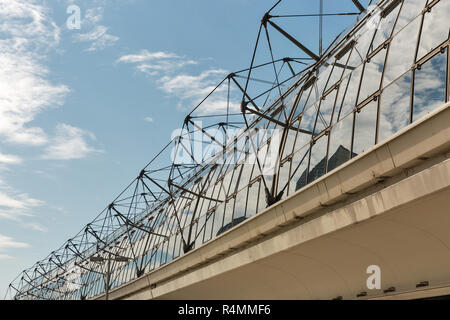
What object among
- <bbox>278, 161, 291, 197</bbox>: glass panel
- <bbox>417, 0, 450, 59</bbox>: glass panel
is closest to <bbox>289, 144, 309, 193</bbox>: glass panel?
<bbox>278, 161, 291, 197</bbox>: glass panel

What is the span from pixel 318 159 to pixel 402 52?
490 centimetres

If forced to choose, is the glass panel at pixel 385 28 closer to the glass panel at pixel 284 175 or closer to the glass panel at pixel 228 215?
the glass panel at pixel 284 175

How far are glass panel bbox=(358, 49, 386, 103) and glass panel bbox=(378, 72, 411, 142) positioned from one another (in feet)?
3.23

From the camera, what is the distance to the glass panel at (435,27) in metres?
13.2

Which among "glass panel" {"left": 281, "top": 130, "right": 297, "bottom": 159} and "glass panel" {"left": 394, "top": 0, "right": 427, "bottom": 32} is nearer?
"glass panel" {"left": 394, "top": 0, "right": 427, "bottom": 32}

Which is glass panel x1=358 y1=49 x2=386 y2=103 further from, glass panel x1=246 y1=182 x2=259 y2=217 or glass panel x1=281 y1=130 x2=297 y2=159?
glass panel x1=246 y1=182 x2=259 y2=217

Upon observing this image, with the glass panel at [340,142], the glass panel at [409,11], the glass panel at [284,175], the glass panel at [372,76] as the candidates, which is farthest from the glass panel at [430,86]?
the glass panel at [284,175]

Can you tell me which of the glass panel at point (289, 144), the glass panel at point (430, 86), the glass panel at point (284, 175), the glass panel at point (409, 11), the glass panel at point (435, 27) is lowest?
the glass panel at point (430, 86)

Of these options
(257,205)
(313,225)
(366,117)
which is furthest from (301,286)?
(366,117)

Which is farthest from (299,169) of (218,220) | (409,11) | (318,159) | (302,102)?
(218,220)

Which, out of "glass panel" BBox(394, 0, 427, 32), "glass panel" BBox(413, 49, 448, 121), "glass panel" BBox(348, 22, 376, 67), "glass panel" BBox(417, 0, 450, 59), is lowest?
"glass panel" BBox(413, 49, 448, 121)

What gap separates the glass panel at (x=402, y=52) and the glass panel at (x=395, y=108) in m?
0.37

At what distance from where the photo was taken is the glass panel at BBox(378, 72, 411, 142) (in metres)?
13.8
